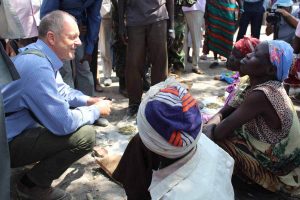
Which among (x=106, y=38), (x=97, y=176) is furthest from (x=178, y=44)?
(x=97, y=176)

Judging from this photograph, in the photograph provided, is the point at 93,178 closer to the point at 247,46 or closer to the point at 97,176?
the point at 97,176

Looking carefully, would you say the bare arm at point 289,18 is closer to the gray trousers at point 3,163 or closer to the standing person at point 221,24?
the standing person at point 221,24

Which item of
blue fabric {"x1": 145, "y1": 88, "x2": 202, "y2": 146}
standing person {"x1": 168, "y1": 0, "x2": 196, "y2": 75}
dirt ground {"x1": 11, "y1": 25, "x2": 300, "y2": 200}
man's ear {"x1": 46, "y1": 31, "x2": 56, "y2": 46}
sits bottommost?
dirt ground {"x1": 11, "y1": 25, "x2": 300, "y2": 200}

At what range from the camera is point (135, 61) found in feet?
13.8

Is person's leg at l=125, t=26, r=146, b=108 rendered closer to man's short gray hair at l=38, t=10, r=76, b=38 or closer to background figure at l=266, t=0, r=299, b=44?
man's short gray hair at l=38, t=10, r=76, b=38

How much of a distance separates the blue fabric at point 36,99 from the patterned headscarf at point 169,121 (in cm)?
91

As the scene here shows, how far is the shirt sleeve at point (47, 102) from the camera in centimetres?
239

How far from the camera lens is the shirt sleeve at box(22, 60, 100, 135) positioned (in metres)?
2.39

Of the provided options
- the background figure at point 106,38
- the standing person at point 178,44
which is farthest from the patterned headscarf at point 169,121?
the standing person at point 178,44

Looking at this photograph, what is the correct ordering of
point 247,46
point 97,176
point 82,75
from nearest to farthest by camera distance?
point 247,46 < point 97,176 < point 82,75

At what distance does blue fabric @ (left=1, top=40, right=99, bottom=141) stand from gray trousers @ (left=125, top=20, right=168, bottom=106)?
5.32 ft

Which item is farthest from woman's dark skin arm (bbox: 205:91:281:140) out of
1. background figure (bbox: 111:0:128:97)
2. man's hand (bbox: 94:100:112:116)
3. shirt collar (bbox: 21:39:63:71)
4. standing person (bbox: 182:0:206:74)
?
→ standing person (bbox: 182:0:206:74)

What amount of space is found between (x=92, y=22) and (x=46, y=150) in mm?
1898

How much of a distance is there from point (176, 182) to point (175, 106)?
0.36 metres
